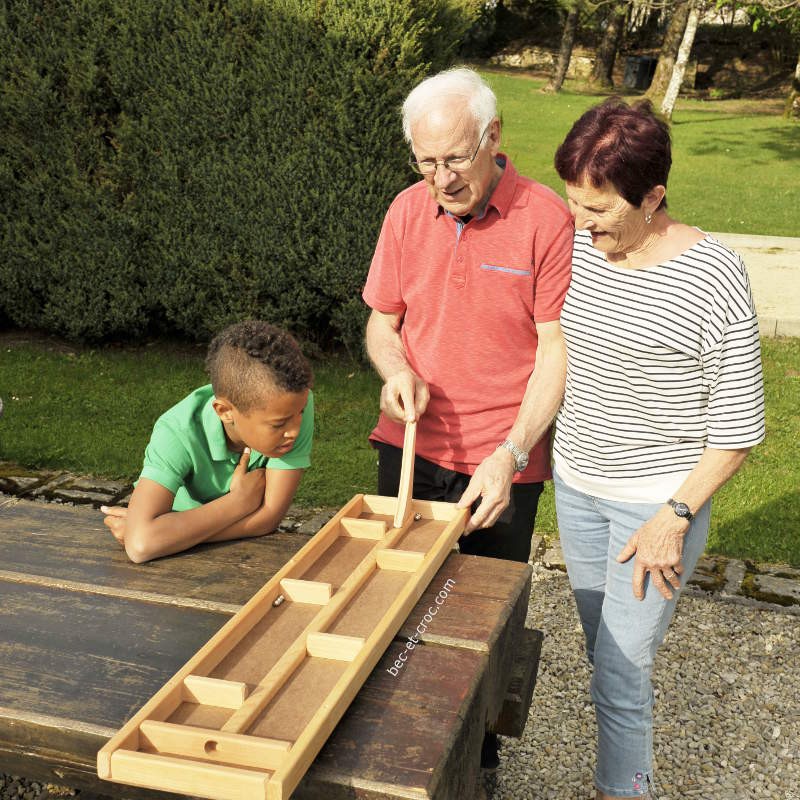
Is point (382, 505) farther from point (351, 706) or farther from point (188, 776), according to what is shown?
point (188, 776)

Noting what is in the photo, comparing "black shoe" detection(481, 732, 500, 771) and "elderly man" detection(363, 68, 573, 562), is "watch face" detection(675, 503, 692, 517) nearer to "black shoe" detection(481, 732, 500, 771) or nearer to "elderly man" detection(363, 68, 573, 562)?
"elderly man" detection(363, 68, 573, 562)

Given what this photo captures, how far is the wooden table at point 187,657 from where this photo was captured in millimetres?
1932

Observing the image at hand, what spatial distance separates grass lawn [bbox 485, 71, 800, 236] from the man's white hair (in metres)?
12.6

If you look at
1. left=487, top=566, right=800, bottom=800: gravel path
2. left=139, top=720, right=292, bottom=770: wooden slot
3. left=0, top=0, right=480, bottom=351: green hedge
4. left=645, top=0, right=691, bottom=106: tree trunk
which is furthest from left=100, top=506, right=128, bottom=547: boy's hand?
left=645, top=0, right=691, bottom=106: tree trunk

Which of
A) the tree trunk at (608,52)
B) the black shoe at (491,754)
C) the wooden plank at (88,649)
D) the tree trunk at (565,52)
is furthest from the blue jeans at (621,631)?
the tree trunk at (608,52)

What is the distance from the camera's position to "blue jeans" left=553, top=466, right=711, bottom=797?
110 inches

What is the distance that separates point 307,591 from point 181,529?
2.04 feet

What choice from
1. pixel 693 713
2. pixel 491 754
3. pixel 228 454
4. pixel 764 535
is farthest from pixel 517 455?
pixel 764 535

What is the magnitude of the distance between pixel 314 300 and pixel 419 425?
181 inches

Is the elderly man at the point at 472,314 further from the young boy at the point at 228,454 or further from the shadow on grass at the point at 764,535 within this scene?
the shadow on grass at the point at 764,535

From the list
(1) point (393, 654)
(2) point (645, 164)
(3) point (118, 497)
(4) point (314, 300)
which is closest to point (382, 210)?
(4) point (314, 300)

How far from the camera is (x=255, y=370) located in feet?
9.66

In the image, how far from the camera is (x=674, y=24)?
96.9 ft

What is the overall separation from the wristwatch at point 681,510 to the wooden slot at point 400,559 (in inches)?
27.9
